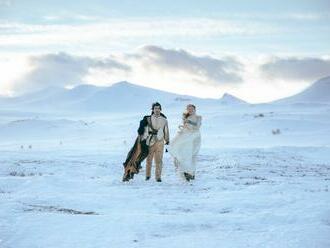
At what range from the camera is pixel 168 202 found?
12492 mm

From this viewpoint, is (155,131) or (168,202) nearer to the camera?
(168,202)

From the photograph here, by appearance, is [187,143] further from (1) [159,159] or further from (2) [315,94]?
(2) [315,94]

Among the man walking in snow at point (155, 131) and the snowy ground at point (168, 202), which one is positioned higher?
the man walking in snow at point (155, 131)

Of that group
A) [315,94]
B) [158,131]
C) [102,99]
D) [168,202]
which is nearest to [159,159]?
[158,131]

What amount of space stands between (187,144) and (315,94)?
6992 centimetres

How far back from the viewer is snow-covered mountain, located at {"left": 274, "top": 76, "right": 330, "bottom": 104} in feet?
264

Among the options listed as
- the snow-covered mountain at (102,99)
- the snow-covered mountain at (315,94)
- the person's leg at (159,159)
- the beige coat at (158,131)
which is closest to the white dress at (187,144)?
the person's leg at (159,159)

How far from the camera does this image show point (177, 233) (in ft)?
32.4

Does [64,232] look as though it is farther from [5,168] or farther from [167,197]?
[5,168]

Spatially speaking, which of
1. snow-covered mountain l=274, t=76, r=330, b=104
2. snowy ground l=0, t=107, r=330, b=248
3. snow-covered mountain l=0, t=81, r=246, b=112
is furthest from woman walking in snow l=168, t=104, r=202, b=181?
snow-covered mountain l=274, t=76, r=330, b=104

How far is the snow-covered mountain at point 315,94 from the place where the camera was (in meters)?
80.6

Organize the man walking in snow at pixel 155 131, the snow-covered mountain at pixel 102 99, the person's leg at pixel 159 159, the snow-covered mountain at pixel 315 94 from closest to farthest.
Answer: the person's leg at pixel 159 159 → the man walking in snow at pixel 155 131 → the snow-covered mountain at pixel 315 94 → the snow-covered mountain at pixel 102 99

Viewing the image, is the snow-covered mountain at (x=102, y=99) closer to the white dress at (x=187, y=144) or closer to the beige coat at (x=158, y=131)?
the white dress at (x=187, y=144)

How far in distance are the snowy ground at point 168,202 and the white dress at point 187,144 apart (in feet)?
1.87
